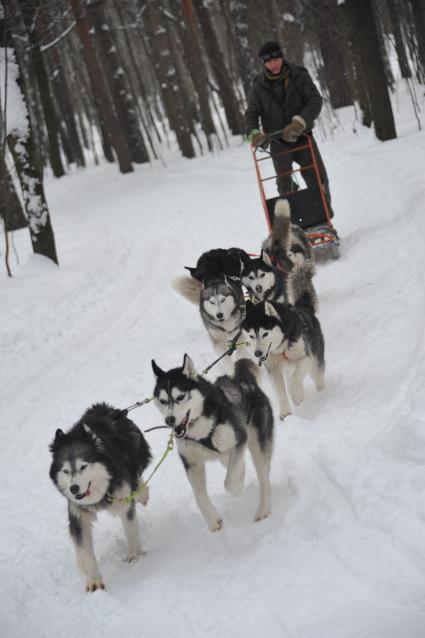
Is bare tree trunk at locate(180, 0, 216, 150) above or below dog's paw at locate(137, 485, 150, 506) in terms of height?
above

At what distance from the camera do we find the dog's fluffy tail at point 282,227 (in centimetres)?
629

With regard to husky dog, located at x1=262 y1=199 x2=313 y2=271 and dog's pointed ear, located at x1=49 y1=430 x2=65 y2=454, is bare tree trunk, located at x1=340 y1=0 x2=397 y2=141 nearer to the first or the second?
husky dog, located at x1=262 y1=199 x2=313 y2=271

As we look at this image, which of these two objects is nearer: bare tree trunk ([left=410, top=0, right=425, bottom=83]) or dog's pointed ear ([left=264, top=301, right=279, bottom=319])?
dog's pointed ear ([left=264, top=301, right=279, bottom=319])

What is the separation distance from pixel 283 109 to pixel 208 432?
5033mm

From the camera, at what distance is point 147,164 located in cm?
2006

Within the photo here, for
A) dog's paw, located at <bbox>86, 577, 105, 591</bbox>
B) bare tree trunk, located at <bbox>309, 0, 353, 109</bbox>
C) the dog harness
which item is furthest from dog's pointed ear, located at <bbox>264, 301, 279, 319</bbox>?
bare tree trunk, located at <bbox>309, 0, 353, 109</bbox>

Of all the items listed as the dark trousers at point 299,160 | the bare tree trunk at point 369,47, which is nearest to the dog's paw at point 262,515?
the dark trousers at point 299,160

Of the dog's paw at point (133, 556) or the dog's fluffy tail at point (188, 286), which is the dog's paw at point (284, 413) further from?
the dog's fluffy tail at point (188, 286)

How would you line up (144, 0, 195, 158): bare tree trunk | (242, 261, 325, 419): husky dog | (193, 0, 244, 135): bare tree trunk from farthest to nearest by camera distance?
(144, 0, 195, 158): bare tree trunk
(193, 0, 244, 135): bare tree trunk
(242, 261, 325, 419): husky dog

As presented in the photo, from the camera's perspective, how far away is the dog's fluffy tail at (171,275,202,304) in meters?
5.82

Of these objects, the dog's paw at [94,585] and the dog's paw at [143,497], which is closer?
the dog's paw at [94,585]

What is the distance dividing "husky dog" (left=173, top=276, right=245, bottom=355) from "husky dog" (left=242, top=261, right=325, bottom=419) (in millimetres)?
732

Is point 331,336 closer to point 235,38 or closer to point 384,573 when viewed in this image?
point 384,573

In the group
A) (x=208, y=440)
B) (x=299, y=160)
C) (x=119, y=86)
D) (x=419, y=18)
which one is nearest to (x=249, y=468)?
(x=208, y=440)
